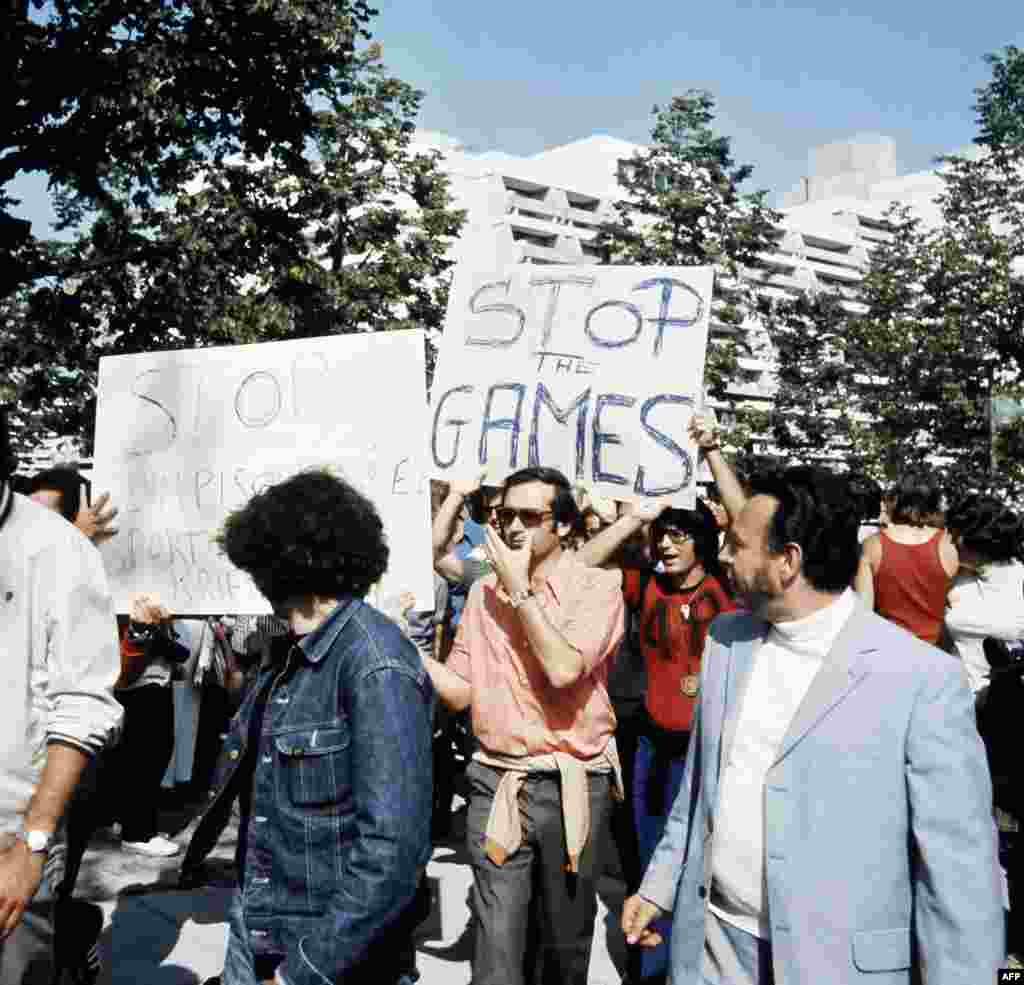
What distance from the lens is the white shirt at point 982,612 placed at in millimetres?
5895

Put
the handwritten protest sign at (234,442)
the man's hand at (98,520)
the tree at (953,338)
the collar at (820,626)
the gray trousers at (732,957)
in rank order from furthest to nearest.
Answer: the tree at (953,338)
the man's hand at (98,520)
the handwritten protest sign at (234,442)
the collar at (820,626)
the gray trousers at (732,957)

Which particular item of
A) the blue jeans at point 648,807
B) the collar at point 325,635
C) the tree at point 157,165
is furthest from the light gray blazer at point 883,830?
the tree at point 157,165

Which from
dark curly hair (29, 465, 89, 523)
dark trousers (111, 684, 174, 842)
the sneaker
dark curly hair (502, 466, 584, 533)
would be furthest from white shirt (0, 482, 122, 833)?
the sneaker

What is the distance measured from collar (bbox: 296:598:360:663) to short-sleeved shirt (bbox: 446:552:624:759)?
51.8 inches

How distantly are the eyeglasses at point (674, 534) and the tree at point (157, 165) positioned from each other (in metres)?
9.17

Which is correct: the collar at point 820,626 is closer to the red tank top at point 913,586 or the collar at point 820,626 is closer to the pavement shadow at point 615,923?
the pavement shadow at point 615,923

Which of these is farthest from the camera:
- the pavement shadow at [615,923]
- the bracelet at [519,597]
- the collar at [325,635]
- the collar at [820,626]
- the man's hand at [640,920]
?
the pavement shadow at [615,923]

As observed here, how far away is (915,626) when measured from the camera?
5.83 metres

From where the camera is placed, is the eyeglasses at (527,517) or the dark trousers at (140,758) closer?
the eyeglasses at (527,517)

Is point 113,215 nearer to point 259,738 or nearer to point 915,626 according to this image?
point 915,626

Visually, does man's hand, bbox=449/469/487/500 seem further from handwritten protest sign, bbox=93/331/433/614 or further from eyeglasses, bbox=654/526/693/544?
eyeglasses, bbox=654/526/693/544

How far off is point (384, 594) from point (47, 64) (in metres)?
11.8

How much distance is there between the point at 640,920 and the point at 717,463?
193 cm

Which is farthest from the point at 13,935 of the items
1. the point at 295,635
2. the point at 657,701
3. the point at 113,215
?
the point at 113,215
